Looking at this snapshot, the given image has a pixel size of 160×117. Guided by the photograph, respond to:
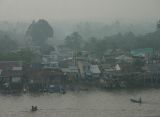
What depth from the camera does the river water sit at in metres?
7.88

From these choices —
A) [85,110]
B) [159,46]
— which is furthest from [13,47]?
[85,110]

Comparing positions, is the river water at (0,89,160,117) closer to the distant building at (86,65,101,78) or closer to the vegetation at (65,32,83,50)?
Answer: the distant building at (86,65,101,78)

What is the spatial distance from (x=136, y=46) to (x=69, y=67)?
12.1 feet

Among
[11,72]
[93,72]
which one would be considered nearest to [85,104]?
[93,72]

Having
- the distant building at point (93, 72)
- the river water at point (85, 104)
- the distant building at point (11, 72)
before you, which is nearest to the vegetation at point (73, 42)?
the distant building at point (93, 72)

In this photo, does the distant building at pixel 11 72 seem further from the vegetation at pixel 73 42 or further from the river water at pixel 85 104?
the vegetation at pixel 73 42

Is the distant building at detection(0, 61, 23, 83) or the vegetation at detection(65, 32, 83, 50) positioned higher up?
the vegetation at detection(65, 32, 83, 50)

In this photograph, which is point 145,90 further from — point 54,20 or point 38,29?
point 54,20

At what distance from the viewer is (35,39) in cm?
1563

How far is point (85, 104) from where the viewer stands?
8562mm

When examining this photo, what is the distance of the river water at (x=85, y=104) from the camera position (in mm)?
7875

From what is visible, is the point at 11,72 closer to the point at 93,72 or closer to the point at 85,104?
the point at 93,72

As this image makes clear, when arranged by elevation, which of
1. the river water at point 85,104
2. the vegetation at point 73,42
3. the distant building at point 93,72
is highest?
the vegetation at point 73,42

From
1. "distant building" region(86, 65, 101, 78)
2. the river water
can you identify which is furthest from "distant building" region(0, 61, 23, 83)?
"distant building" region(86, 65, 101, 78)
